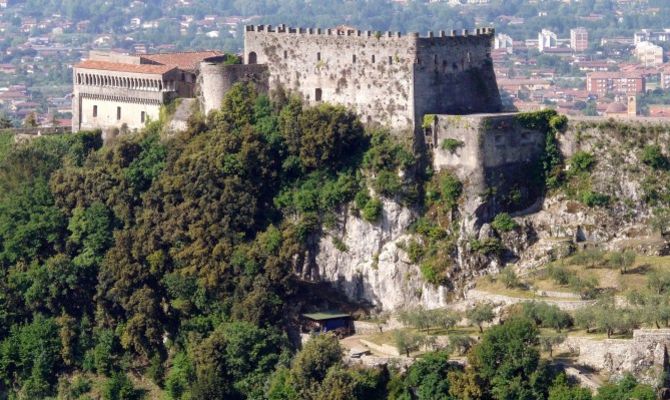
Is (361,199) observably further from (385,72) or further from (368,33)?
(368,33)

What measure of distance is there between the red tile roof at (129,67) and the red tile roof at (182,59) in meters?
0.71

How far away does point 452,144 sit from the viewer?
3012 inches

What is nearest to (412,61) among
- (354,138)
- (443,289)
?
(354,138)

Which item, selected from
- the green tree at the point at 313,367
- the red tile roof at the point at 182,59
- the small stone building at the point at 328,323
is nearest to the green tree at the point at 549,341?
the green tree at the point at 313,367

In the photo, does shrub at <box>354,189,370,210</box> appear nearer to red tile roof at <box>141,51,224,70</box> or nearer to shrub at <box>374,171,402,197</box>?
shrub at <box>374,171,402,197</box>

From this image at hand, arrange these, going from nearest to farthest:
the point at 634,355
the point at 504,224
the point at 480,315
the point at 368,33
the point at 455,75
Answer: the point at 634,355, the point at 480,315, the point at 504,224, the point at 368,33, the point at 455,75

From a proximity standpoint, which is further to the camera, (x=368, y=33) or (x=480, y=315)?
(x=368, y=33)

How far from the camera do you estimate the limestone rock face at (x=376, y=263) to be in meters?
75.9

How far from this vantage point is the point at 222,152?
79000mm

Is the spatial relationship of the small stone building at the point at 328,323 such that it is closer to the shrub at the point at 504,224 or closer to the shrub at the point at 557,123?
the shrub at the point at 504,224

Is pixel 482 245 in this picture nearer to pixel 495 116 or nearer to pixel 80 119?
pixel 495 116

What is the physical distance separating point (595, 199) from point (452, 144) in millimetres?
5161

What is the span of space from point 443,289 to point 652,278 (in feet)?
24.0

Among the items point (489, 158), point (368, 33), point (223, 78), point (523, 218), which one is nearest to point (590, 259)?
point (523, 218)
